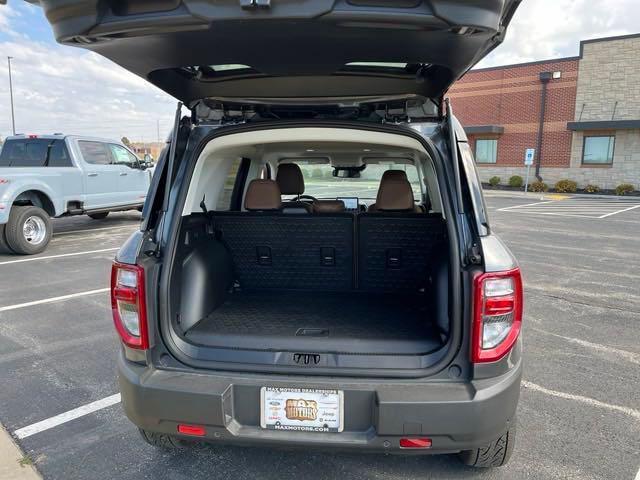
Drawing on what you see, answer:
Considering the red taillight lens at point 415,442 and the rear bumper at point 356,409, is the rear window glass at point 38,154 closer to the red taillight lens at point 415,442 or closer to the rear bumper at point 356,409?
the rear bumper at point 356,409

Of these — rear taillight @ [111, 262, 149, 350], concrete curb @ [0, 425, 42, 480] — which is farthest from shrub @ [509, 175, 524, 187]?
concrete curb @ [0, 425, 42, 480]

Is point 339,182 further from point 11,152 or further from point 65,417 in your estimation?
point 11,152

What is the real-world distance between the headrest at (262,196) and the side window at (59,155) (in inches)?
277

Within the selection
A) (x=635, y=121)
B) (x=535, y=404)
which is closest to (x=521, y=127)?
(x=635, y=121)

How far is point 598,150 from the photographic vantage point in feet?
70.5

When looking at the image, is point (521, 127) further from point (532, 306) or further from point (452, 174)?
point (452, 174)

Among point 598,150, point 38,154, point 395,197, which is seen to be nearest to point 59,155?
point 38,154

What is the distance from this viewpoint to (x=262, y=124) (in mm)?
2354

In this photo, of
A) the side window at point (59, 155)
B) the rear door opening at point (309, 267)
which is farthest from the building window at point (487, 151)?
the rear door opening at point (309, 267)

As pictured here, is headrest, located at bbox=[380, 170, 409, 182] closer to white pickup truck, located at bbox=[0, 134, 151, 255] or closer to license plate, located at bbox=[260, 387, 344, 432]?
license plate, located at bbox=[260, 387, 344, 432]

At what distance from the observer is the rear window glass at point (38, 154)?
346 inches

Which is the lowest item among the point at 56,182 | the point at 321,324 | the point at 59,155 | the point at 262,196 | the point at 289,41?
the point at 321,324

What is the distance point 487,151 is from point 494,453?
81.9 feet

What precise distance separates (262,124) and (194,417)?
1.41 metres
